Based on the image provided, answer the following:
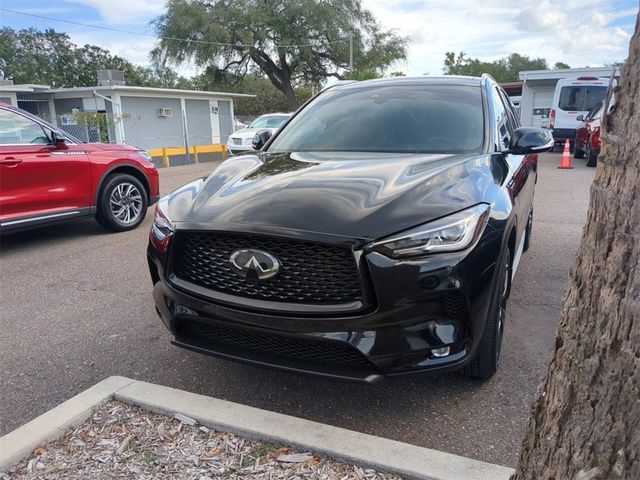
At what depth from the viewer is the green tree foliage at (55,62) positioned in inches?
1984

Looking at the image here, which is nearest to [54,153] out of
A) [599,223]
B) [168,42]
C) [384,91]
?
[384,91]

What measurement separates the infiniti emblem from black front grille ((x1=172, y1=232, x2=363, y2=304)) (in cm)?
2

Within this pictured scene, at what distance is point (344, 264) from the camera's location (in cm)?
230

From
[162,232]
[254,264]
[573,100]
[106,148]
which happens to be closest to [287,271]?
[254,264]

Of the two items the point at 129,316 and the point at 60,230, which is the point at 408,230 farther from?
the point at 60,230

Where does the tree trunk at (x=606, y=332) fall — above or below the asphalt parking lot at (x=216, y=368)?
above

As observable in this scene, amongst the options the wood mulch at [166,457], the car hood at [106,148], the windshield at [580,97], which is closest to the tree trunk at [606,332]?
the wood mulch at [166,457]

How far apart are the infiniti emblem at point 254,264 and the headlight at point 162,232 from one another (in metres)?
0.44

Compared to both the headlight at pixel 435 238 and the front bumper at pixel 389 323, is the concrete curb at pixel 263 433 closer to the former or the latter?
the front bumper at pixel 389 323

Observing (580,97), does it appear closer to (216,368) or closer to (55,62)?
(216,368)

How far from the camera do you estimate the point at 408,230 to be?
2.30 m

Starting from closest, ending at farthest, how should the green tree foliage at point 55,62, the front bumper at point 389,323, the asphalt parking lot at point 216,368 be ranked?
the front bumper at point 389,323
the asphalt parking lot at point 216,368
the green tree foliage at point 55,62

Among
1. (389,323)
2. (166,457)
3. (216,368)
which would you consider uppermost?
(389,323)

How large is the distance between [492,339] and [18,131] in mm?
5458
